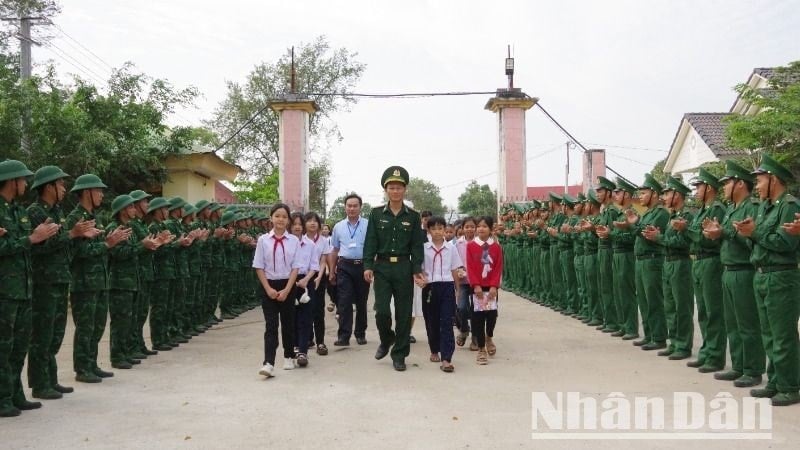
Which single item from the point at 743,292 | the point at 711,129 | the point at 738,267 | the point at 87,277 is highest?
the point at 711,129

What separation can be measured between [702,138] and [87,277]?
2688 cm

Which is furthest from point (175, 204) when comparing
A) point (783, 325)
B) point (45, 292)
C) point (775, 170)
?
point (783, 325)

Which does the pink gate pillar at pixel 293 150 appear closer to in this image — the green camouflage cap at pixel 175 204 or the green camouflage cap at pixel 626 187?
the green camouflage cap at pixel 175 204

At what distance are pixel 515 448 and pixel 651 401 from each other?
6.11ft

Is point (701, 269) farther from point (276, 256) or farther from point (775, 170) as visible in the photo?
point (276, 256)

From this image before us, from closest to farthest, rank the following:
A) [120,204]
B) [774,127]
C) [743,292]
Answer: [743,292]
[120,204]
[774,127]

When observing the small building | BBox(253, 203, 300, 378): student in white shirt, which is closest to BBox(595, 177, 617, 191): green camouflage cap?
BBox(253, 203, 300, 378): student in white shirt

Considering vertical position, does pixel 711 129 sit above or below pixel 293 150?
above

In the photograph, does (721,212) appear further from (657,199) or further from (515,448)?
(515,448)

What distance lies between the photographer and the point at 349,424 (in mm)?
5473

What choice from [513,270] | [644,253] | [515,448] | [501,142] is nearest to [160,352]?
[515,448]

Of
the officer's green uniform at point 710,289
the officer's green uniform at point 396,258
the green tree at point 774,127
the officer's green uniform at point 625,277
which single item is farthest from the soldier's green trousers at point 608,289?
the green tree at point 774,127

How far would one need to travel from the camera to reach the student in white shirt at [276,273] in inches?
291

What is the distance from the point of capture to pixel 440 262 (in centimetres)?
814
